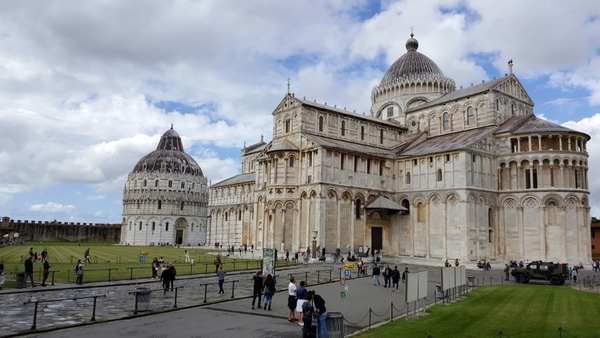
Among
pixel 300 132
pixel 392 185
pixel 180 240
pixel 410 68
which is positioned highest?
pixel 410 68

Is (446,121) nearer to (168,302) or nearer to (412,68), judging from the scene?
(412,68)

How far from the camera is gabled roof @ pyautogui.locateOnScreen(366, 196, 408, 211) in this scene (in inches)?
2015

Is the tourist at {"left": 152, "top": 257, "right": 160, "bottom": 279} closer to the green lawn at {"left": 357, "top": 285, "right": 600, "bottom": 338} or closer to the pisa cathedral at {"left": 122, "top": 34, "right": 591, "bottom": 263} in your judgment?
the green lawn at {"left": 357, "top": 285, "right": 600, "bottom": 338}

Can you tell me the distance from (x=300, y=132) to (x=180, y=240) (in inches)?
2930

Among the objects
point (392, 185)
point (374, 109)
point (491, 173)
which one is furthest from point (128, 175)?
point (491, 173)

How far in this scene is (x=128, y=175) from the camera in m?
126

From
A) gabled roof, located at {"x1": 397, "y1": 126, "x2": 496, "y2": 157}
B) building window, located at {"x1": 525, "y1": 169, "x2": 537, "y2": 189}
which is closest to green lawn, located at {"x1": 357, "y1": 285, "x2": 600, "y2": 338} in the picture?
building window, located at {"x1": 525, "y1": 169, "x2": 537, "y2": 189}

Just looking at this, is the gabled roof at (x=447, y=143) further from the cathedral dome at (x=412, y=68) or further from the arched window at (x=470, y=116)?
the cathedral dome at (x=412, y=68)

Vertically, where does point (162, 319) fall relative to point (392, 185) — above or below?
below

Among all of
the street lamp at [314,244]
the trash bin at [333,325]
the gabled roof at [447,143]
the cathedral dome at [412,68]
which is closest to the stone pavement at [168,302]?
the trash bin at [333,325]

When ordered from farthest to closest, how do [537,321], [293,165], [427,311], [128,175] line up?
[128,175] → [293,165] → [427,311] → [537,321]

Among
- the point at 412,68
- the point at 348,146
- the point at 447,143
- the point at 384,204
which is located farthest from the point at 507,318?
the point at 412,68

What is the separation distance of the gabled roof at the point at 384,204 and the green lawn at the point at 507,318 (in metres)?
26.3

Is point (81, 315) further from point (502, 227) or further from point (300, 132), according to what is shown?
point (502, 227)
